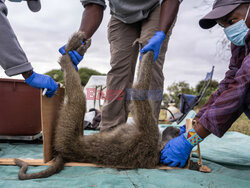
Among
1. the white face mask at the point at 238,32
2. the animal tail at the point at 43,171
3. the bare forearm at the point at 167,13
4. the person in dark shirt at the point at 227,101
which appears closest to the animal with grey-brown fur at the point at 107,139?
the animal tail at the point at 43,171

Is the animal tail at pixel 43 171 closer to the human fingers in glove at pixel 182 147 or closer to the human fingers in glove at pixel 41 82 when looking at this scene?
the human fingers in glove at pixel 41 82

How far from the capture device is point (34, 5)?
8.21ft

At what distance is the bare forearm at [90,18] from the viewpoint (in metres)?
2.83

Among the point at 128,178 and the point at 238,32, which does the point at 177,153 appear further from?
the point at 238,32

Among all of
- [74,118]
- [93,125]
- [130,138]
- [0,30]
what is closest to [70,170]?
[74,118]

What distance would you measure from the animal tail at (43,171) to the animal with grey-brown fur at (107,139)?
0.01 m

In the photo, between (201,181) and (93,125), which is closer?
(201,181)

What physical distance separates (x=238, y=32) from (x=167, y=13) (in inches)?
31.5

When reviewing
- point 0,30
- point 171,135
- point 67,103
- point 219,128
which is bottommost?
point 171,135

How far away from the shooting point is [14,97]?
2926 mm

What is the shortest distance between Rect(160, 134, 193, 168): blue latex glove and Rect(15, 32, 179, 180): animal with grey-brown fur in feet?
0.28

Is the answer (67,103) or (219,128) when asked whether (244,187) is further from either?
(67,103)

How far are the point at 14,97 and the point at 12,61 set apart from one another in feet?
3.64

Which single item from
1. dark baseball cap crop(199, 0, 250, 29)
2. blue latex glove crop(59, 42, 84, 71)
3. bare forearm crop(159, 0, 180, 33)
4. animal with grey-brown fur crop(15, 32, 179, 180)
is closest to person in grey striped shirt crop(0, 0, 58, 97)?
animal with grey-brown fur crop(15, 32, 179, 180)
